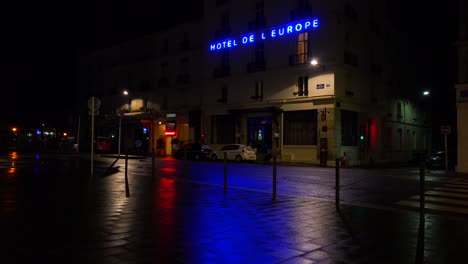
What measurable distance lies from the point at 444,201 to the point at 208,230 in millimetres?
7519

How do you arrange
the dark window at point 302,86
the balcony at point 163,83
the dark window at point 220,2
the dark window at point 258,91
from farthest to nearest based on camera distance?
1. the balcony at point 163,83
2. the dark window at point 220,2
3. the dark window at point 258,91
4. the dark window at point 302,86

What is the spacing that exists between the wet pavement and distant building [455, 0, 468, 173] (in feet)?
59.2

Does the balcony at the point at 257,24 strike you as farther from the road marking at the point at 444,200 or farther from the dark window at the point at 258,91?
the road marking at the point at 444,200

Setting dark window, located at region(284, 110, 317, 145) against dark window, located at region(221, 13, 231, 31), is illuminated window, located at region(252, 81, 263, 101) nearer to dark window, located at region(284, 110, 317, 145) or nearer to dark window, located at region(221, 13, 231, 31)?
dark window, located at region(284, 110, 317, 145)

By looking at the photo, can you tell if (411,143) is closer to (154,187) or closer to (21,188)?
(154,187)

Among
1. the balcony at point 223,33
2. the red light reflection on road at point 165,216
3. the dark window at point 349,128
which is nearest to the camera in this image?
the red light reflection on road at point 165,216

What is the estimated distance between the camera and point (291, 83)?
35969mm

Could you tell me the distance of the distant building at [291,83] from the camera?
33.9 m

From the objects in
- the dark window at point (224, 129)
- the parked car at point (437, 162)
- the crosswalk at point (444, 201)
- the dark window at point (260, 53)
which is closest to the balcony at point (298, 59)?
the dark window at point (260, 53)

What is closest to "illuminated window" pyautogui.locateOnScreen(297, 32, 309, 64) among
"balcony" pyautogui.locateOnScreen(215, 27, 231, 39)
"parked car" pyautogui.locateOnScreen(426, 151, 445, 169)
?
"balcony" pyautogui.locateOnScreen(215, 27, 231, 39)

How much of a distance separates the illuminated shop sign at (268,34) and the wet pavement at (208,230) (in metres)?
24.1

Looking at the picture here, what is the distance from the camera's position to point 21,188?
40.7 feet

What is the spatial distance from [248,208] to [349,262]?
4315 millimetres

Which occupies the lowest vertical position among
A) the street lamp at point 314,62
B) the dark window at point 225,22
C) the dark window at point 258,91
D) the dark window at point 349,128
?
the dark window at point 349,128
